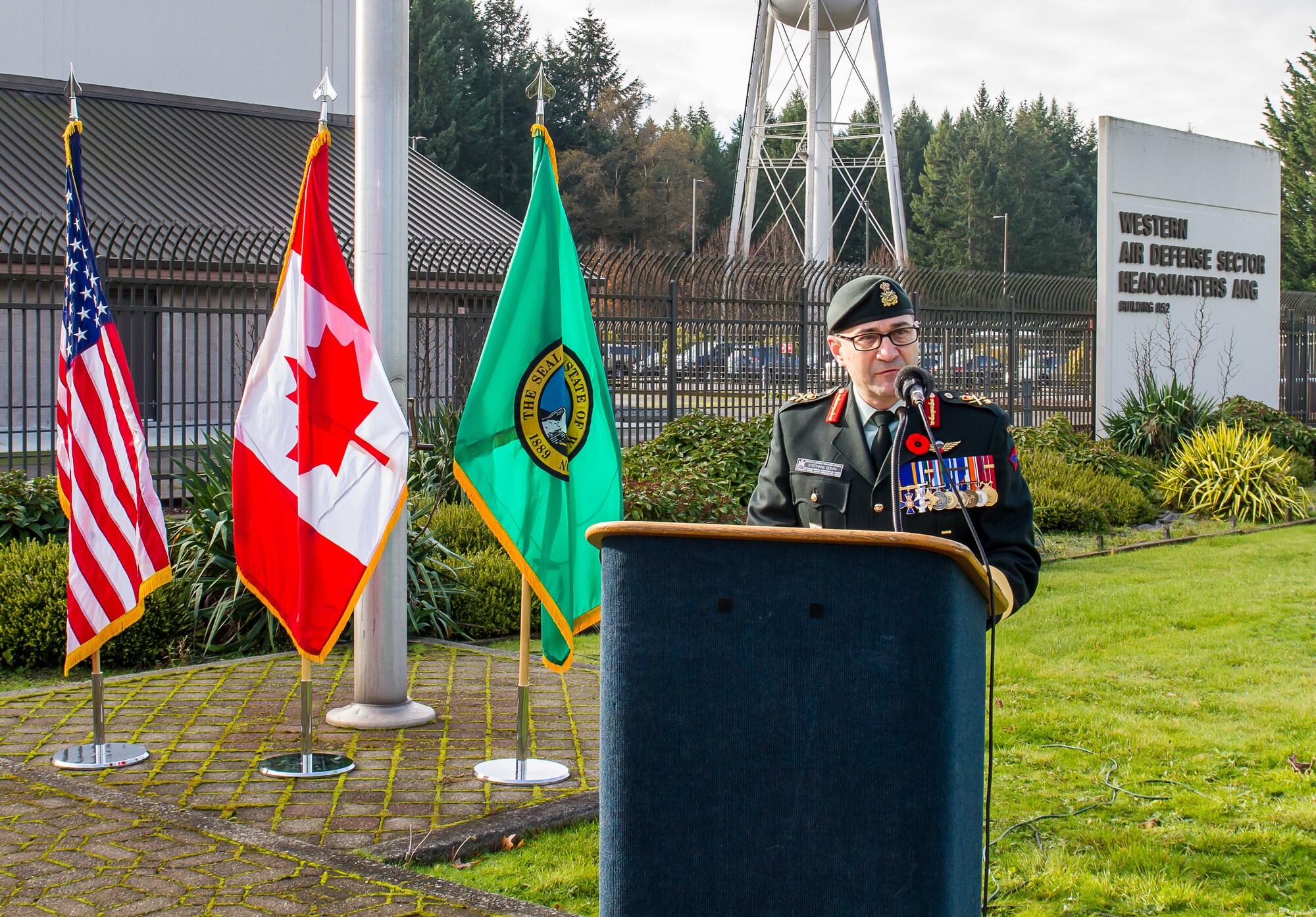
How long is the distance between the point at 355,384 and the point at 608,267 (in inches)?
376

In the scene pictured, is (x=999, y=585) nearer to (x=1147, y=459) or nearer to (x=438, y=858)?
(x=438, y=858)

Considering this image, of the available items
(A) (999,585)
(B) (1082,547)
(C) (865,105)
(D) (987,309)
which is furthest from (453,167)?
(A) (999,585)

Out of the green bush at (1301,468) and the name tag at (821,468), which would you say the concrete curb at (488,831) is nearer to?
the name tag at (821,468)

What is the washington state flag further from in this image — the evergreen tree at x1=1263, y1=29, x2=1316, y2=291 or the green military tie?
the evergreen tree at x1=1263, y1=29, x2=1316, y2=291

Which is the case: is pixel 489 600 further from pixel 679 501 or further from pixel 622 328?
pixel 622 328

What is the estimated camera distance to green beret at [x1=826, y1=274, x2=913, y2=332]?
3551 millimetres

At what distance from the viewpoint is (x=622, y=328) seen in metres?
15.3

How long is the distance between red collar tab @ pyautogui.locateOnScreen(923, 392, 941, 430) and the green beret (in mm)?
248

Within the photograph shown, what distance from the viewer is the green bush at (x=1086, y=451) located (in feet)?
52.6

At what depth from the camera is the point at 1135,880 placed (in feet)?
14.5

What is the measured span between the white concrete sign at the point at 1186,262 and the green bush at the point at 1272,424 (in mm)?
810

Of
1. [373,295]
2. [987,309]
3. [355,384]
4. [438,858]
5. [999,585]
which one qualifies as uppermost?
[987,309]

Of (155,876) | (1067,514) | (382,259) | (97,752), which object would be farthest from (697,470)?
(155,876)

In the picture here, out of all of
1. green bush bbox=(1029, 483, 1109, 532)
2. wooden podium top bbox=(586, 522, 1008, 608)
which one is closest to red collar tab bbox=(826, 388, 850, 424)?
wooden podium top bbox=(586, 522, 1008, 608)
